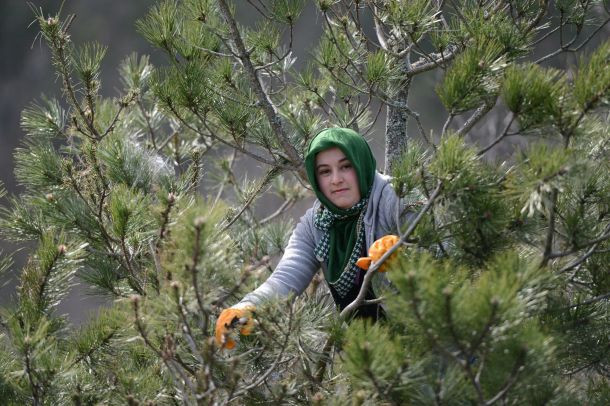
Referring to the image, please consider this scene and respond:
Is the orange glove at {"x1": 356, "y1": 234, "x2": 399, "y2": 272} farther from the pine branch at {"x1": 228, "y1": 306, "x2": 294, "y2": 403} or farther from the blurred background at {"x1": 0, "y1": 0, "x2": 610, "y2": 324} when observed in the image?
the blurred background at {"x1": 0, "y1": 0, "x2": 610, "y2": 324}

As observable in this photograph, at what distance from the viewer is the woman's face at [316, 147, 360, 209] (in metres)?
1.47

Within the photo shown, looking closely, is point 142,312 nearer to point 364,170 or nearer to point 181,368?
point 181,368

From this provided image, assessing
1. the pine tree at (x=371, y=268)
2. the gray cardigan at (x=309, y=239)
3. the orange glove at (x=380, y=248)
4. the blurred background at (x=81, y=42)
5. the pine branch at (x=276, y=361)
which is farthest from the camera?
the blurred background at (x=81, y=42)

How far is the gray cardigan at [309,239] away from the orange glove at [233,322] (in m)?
0.07

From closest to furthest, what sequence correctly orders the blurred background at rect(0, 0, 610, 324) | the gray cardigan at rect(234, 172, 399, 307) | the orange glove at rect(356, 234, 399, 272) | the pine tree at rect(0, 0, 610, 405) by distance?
the pine tree at rect(0, 0, 610, 405), the orange glove at rect(356, 234, 399, 272), the gray cardigan at rect(234, 172, 399, 307), the blurred background at rect(0, 0, 610, 324)

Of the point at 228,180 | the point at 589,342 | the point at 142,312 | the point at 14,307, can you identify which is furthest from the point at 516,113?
the point at 228,180

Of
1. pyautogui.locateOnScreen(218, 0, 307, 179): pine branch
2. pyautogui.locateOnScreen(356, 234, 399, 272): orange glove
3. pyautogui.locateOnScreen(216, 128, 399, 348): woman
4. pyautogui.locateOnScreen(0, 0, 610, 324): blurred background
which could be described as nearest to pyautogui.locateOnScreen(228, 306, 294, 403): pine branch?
pyautogui.locateOnScreen(356, 234, 399, 272): orange glove

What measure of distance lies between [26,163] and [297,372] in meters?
0.77

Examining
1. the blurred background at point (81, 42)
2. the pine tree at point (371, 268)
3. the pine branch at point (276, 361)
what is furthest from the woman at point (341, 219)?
the blurred background at point (81, 42)

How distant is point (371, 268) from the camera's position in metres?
1.11

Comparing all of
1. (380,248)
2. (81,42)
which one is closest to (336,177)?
(380,248)

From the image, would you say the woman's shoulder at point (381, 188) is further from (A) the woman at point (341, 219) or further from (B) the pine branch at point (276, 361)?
(B) the pine branch at point (276, 361)

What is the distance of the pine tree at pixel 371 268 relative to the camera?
37.6 inches

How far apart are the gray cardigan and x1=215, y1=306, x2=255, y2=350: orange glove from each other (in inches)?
2.8
